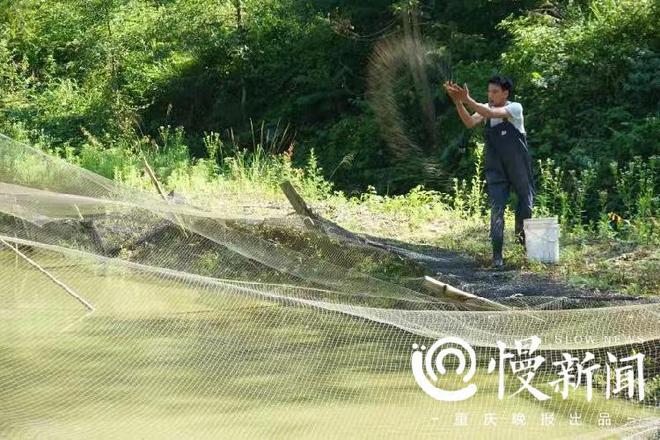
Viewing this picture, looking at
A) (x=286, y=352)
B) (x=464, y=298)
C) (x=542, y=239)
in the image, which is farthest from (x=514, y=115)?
(x=286, y=352)

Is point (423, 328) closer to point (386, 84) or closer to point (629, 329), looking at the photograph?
point (629, 329)

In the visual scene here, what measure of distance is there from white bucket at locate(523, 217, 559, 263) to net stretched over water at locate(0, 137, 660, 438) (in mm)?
710

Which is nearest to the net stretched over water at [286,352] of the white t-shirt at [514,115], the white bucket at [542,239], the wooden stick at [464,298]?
the wooden stick at [464,298]

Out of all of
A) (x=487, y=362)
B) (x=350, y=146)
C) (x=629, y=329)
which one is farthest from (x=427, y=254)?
(x=350, y=146)

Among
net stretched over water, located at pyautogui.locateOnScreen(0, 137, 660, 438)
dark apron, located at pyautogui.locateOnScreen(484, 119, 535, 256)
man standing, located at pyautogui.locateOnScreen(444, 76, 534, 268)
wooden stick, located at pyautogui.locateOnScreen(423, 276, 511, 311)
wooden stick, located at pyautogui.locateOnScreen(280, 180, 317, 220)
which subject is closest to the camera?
net stretched over water, located at pyautogui.locateOnScreen(0, 137, 660, 438)

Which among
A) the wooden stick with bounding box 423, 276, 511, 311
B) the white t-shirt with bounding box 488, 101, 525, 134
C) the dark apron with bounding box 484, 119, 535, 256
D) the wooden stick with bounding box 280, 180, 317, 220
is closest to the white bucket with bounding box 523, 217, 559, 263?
the dark apron with bounding box 484, 119, 535, 256

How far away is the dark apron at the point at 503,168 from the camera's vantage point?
661cm

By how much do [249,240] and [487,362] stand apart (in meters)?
2.52

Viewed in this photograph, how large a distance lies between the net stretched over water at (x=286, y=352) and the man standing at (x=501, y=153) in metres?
0.58

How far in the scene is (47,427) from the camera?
4078 millimetres

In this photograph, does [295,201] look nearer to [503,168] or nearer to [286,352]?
[503,168]

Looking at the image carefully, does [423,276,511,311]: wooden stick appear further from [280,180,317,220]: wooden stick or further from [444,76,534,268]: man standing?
[280,180,317,220]: wooden stick

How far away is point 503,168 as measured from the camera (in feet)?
22.1

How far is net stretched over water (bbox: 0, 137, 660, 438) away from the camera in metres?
4.01
